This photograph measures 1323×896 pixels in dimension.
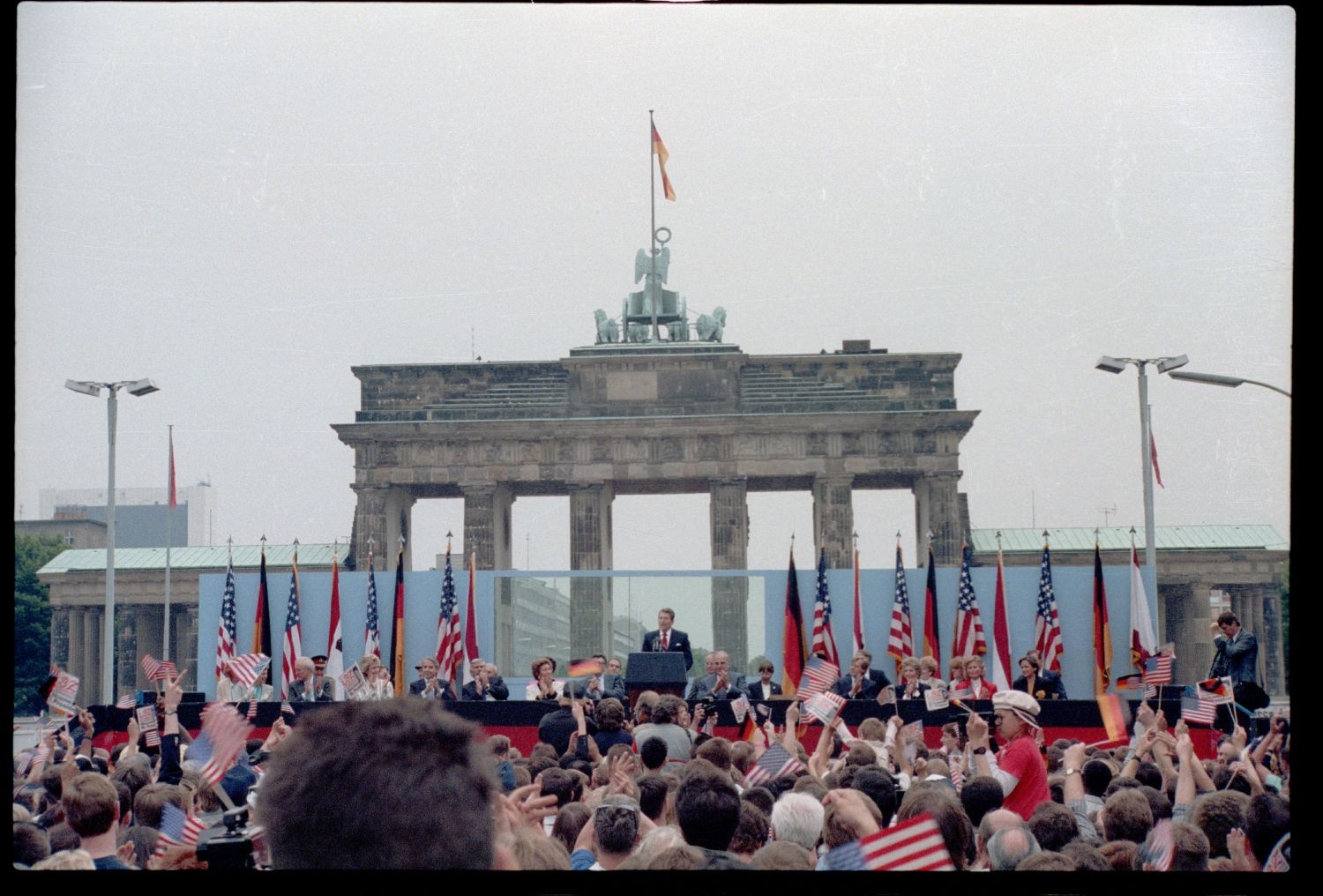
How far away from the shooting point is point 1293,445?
399 cm

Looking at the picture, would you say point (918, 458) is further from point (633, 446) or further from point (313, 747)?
point (313, 747)

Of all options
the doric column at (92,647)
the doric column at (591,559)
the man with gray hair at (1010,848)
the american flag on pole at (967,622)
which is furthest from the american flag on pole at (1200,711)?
the doric column at (92,647)

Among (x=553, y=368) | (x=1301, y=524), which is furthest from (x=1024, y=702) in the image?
(x=553, y=368)

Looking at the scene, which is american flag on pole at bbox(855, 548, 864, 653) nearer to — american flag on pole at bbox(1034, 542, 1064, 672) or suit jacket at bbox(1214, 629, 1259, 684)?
american flag on pole at bbox(1034, 542, 1064, 672)

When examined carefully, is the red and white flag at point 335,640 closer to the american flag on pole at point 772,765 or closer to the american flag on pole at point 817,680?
the american flag on pole at point 817,680

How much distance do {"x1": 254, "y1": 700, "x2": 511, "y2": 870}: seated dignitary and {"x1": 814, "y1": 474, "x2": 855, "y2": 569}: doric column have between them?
50.4 meters

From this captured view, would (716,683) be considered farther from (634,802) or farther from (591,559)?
(591,559)

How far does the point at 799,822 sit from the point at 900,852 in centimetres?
236

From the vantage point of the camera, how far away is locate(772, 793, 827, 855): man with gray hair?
6043 millimetres

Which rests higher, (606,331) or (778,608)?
(606,331)

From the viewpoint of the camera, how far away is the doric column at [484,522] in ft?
178

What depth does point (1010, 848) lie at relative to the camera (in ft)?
17.5

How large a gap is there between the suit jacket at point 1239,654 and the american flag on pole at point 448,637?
13.3 metres

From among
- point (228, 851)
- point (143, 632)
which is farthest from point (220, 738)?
point (143, 632)
